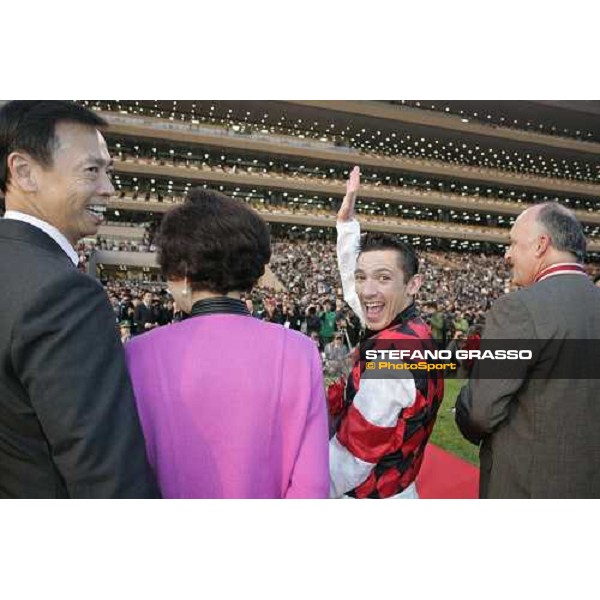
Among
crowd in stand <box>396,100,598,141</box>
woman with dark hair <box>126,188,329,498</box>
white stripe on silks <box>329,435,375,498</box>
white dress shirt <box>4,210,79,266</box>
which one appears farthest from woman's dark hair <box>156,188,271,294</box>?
crowd in stand <box>396,100,598,141</box>

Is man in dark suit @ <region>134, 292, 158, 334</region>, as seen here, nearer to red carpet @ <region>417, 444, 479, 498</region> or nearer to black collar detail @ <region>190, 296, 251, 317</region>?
red carpet @ <region>417, 444, 479, 498</region>

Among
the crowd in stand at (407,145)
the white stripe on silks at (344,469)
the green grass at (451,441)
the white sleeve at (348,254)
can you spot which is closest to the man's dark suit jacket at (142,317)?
the crowd in stand at (407,145)

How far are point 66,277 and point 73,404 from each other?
0.21 metres

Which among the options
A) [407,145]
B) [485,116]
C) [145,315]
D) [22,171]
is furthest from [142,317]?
[407,145]

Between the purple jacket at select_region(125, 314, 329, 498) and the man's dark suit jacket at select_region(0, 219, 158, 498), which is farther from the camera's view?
the purple jacket at select_region(125, 314, 329, 498)

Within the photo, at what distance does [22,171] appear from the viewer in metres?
1.00

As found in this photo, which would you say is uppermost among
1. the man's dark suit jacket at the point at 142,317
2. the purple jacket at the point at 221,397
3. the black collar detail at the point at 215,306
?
the man's dark suit jacket at the point at 142,317

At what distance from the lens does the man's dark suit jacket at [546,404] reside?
1446 mm

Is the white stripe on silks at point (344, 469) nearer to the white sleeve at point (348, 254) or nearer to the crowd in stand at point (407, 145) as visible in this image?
the white sleeve at point (348, 254)

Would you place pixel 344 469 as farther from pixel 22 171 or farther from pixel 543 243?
pixel 22 171

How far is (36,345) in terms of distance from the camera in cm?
81

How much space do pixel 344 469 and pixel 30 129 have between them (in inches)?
43.3

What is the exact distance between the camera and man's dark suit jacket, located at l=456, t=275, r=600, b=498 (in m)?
1.45

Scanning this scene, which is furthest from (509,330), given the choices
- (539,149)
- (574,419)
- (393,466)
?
(539,149)
